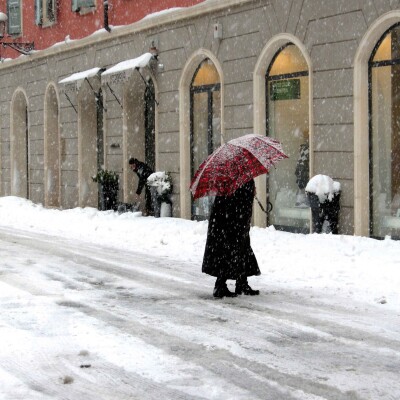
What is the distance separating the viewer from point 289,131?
17219mm

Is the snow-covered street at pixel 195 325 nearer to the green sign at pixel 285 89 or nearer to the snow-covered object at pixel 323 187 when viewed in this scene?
the snow-covered object at pixel 323 187

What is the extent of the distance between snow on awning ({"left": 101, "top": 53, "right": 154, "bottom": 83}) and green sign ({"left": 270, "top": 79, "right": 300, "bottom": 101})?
4028 millimetres

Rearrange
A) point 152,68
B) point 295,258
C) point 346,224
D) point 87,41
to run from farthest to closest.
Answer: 1. point 87,41
2. point 152,68
3. point 346,224
4. point 295,258

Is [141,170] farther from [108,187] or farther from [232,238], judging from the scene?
[232,238]

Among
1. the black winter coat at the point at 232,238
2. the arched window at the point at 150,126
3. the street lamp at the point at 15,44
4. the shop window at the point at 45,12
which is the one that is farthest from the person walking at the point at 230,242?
the street lamp at the point at 15,44

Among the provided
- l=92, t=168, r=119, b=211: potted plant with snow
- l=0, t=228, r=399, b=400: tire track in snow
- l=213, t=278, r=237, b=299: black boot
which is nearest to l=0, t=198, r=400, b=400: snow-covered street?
l=0, t=228, r=399, b=400: tire track in snow

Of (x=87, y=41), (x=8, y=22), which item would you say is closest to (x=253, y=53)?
(x=87, y=41)

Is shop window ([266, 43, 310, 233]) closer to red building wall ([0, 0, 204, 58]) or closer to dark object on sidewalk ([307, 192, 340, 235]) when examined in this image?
dark object on sidewalk ([307, 192, 340, 235])

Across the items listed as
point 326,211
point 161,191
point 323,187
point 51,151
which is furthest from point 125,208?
point 323,187

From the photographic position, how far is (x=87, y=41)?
24.5 metres

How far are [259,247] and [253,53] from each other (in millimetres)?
4939

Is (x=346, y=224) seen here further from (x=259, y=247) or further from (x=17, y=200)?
(x=17, y=200)

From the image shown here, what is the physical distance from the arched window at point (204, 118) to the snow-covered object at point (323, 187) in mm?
4271

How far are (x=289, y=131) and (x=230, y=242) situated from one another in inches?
314
